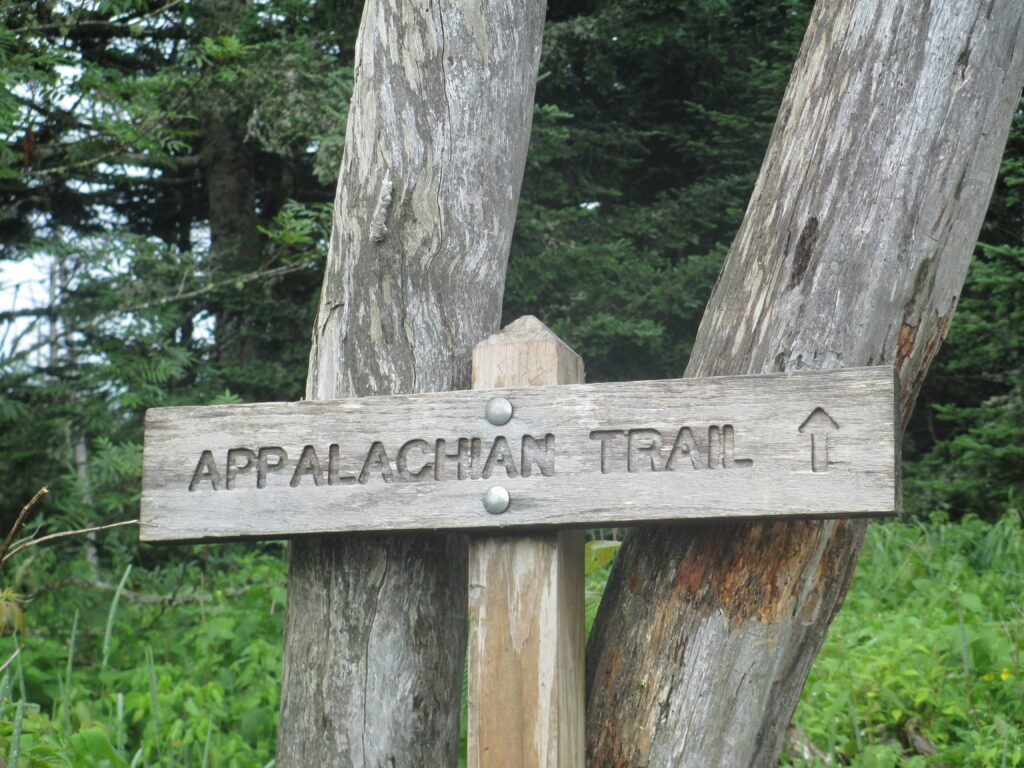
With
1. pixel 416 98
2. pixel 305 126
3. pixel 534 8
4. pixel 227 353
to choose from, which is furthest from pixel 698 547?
pixel 227 353

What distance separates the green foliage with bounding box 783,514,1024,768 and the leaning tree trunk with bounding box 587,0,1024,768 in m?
1.51

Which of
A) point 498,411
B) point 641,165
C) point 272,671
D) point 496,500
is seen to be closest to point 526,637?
point 496,500

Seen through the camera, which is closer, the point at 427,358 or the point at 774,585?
the point at 774,585

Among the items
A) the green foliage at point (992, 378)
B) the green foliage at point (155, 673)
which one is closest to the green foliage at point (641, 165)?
the green foliage at point (992, 378)

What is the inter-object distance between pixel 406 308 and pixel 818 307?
2.62 feet

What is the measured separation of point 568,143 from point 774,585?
7903 millimetres

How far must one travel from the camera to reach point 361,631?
2.03 m

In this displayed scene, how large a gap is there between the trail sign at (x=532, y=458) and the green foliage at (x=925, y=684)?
5.66ft

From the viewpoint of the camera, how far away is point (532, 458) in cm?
186

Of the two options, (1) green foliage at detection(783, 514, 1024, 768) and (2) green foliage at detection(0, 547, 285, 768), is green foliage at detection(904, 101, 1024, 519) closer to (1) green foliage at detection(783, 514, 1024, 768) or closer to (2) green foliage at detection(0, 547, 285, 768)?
(1) green foliage at detection(783, 514, 1024, 768)

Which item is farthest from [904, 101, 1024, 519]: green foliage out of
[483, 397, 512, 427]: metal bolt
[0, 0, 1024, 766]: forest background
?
[483, 397, 512, 427]: metal bolt

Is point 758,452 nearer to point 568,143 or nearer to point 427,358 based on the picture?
point 427,358

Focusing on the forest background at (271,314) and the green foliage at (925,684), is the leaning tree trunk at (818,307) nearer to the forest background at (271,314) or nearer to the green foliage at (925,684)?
the forest background at (271,314)

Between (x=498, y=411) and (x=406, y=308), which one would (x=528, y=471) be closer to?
(x=498, y=411)
